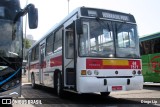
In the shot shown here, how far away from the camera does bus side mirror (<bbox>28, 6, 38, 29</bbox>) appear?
8.47 meters

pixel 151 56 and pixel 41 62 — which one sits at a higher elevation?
pixel 151 56

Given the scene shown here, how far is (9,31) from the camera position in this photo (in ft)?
28.9

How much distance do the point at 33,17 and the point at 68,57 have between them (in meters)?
2.87

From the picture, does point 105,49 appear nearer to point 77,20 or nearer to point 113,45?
point 113,45

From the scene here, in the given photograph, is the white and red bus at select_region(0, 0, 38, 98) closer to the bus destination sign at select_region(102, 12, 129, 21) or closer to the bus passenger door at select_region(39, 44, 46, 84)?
the bus destination sign at select_region(102, 12, 129, 21)

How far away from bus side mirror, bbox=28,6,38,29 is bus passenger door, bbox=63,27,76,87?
2.41m

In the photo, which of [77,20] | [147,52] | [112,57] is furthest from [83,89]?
[147,52]

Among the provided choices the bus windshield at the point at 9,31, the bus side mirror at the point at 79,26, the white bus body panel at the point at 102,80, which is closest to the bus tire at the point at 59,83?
the white bus body panel at the point at 102,80

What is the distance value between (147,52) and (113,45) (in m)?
7.68

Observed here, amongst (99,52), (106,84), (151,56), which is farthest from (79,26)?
(151,56)

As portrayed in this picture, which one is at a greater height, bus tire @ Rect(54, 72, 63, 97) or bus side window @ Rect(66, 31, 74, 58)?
bus side window @ Rect(66, 31, 74, 58)

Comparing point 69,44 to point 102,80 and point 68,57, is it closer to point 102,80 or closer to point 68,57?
point 68,57

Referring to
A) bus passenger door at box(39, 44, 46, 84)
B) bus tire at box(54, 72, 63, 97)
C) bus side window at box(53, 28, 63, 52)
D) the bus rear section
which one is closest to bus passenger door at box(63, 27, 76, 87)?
bus tire at box(54, 72, 63, 97)

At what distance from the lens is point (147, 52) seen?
55.9ft
